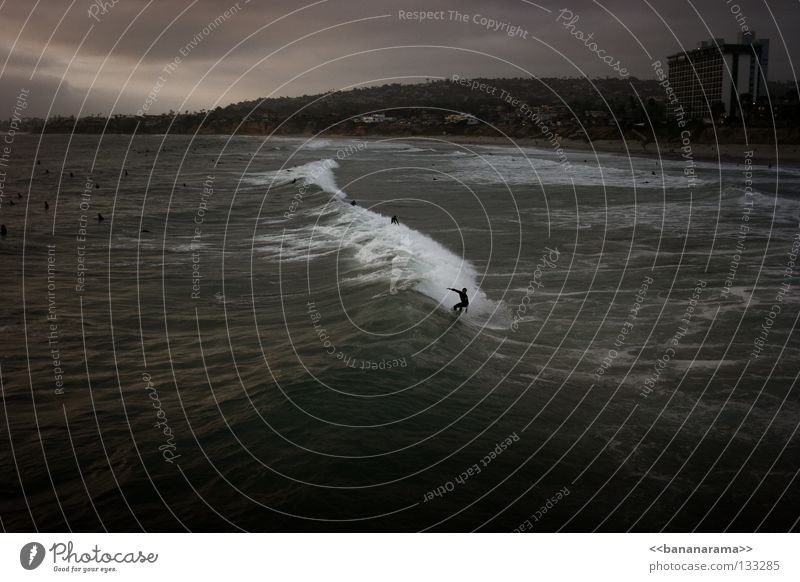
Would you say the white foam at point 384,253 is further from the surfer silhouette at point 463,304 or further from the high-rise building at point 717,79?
the high-rise building at point 717,79

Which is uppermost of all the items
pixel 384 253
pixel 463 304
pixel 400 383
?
pixel 384 253

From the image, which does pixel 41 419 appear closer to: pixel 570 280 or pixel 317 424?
pixel 317 424

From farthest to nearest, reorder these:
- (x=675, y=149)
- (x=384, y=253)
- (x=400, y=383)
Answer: (x=675, y=149), (x=384, y=253), (x=400, y=383)

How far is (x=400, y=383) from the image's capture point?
11.9 meters

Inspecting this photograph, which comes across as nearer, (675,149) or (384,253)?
(384,253)

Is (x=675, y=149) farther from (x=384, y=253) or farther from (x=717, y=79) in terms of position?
(x=384, y=253)

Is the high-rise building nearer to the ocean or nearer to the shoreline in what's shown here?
the shoreline

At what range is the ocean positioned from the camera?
821cm

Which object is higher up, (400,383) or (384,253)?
(384,253)

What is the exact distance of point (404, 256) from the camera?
2130 cm

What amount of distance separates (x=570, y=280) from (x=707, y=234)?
11.8 meters

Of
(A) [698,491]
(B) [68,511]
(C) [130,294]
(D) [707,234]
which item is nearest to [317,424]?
(B) [68,511]

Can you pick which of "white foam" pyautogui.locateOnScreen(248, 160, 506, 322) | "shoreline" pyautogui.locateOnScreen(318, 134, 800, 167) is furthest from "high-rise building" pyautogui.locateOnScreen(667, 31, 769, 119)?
"white foam" pyautogui.locateOnScreen(248, 160, 506, 322)

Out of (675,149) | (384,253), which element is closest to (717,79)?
(675,149)
